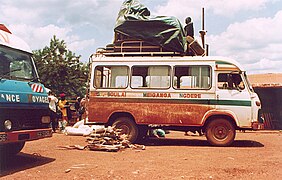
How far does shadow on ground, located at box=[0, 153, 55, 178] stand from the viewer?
21.4 feet

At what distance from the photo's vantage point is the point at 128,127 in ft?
34.7

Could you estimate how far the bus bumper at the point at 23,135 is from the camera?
6.00 meters

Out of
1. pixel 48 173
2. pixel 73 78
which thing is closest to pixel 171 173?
pixel 48 173

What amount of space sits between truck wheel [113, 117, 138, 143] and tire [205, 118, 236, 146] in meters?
2.34

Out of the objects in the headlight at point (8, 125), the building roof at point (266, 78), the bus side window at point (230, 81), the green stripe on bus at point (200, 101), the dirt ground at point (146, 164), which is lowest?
the dirt ground at point (146, 164)

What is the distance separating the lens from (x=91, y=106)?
1062 cm

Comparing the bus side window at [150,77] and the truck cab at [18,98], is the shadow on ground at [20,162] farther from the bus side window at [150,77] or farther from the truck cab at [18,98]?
the bus side window at [150,77]

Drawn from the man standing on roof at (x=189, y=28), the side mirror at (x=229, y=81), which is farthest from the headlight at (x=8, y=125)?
the man standing on roof at (x=189, y=28)

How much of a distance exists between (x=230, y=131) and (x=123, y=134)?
134 inches

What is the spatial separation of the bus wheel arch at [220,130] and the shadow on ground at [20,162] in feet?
16.4

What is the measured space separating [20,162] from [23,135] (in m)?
1.22

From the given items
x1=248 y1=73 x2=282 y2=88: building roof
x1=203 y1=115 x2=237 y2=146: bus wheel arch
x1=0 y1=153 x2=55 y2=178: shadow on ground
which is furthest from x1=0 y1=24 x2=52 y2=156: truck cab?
x1=248 y1=73 x2=282 y2=88: building roof

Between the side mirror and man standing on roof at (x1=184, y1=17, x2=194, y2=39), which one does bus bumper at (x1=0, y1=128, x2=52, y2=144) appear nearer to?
the side mirror

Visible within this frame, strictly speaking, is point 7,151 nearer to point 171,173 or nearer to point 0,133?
point 0,133
